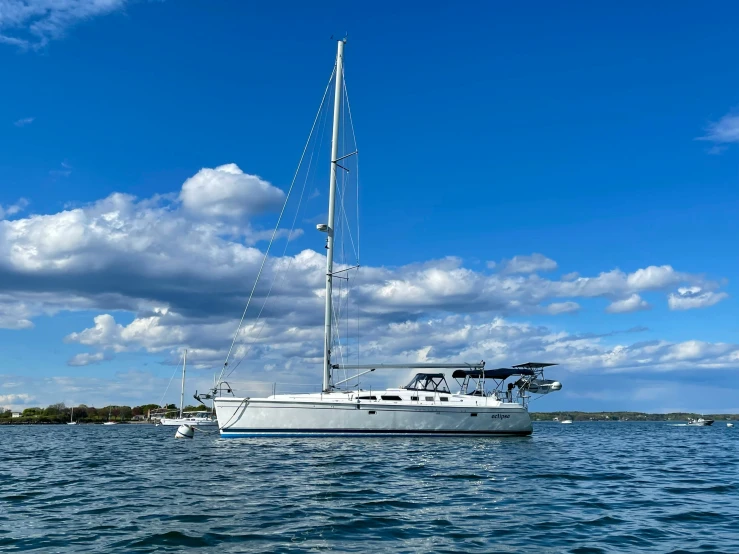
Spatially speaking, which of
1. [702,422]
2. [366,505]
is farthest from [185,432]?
[702,422]

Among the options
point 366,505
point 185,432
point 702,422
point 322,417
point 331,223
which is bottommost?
point 702,422

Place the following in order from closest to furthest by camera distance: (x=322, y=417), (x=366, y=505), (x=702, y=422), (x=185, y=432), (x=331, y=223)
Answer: (x=366, y=505) < (x=322, y=417) < (x=331, y=223) < (x=185, y=432) < (x=702, y=422)

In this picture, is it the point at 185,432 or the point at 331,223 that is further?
the point at 185,432

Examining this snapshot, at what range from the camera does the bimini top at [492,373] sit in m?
40.6

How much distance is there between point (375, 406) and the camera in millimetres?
35719

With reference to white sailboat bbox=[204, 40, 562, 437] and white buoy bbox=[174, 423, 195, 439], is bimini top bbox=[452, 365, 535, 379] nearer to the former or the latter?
white sailboat bbox=[204, 40, 562, 437]

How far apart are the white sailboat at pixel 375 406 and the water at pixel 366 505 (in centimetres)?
772

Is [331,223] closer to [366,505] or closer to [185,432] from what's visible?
[185,432]

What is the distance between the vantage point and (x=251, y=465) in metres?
22.7

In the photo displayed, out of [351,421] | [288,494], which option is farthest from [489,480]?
[351,421]

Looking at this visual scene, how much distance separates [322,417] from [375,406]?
10.4 ft

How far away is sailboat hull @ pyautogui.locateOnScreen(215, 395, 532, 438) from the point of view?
115 feet

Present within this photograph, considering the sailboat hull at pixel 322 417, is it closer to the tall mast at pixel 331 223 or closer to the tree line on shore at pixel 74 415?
the tall mast at pixel 331 223

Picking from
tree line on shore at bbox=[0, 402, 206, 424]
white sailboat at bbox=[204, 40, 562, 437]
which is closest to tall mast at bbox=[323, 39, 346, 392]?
white sailboat at bbox=[204, 40, 562, 437]
